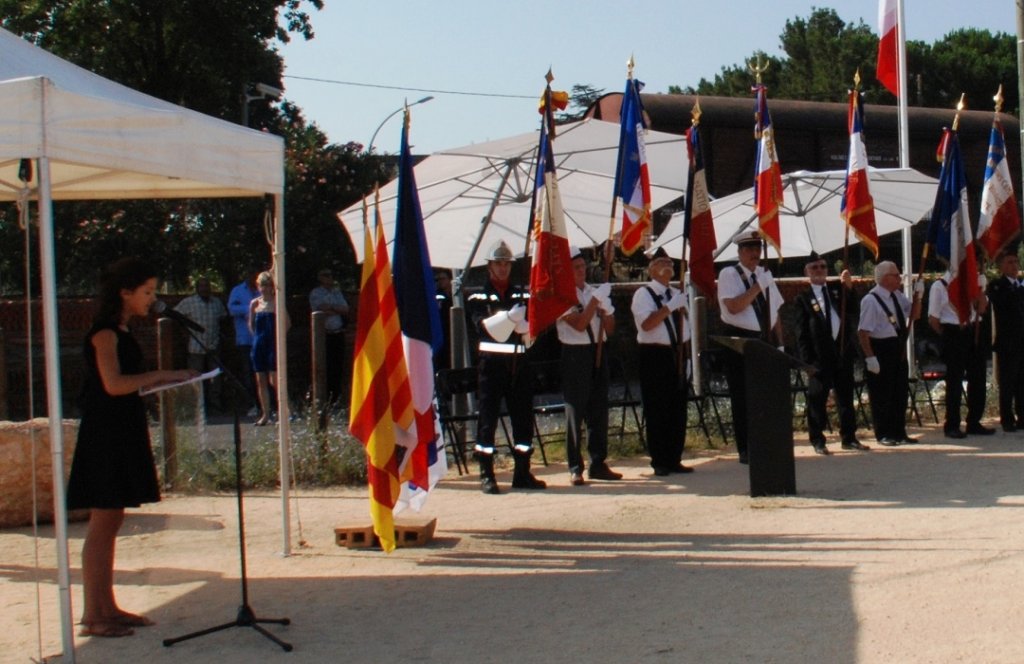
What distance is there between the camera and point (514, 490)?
11102 millimetres

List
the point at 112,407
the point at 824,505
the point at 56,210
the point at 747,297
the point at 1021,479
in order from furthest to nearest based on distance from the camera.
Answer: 1. the point at 56,210
2. the point at 747,297
3. the point at 1021,479
4. the point at 824,505
5. the point at 112,407

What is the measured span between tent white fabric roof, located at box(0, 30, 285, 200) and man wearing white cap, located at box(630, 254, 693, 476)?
4.67 metres

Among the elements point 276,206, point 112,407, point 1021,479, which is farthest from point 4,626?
point 1021,479

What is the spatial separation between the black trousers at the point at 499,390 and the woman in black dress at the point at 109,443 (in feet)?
14.4

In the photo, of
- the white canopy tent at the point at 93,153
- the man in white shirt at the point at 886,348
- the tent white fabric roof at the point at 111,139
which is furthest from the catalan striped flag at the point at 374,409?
the man in white shirt at the point at 886,348

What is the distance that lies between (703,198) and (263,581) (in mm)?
6462

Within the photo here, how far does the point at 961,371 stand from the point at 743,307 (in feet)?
11.2

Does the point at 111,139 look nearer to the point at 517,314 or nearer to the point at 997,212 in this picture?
the point at 517,314

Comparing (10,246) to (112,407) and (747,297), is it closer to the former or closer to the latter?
(747,297)

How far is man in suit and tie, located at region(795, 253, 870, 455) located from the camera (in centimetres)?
1285

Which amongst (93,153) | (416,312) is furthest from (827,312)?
(93,153)

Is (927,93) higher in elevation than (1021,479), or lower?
higher

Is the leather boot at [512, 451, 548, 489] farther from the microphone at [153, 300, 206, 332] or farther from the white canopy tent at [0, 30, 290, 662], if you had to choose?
the microphone at [153, 300, 206, 332]

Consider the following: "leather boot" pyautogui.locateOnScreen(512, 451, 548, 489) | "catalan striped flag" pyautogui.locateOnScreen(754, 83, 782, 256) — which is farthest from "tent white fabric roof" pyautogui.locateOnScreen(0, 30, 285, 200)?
"catalan striped flag" pyautogui.locateOnScreen(754, 83, 782, 256)
